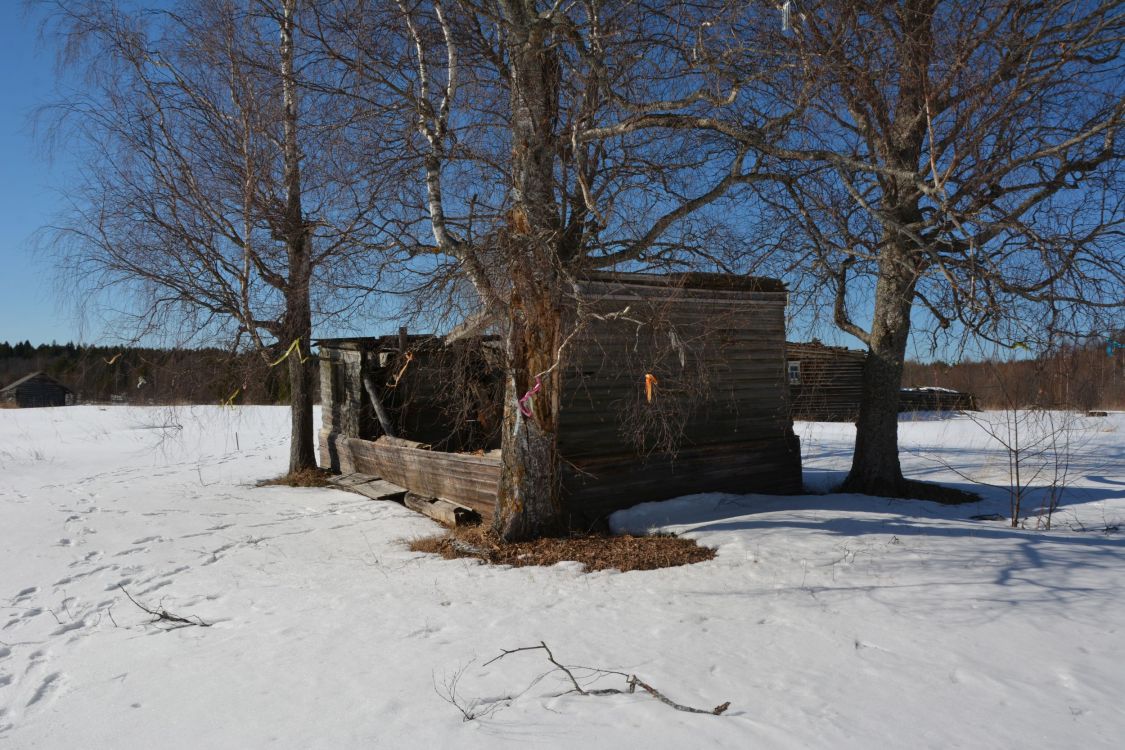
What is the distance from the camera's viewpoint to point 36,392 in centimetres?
4591

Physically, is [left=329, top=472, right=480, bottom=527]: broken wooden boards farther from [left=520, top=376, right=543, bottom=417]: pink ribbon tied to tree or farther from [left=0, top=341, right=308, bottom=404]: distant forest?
[left=520, top=376, right=543, bottom=417]: pink ribbon tied to tree

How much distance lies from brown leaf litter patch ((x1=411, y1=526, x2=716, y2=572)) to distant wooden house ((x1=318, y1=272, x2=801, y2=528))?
0.76m

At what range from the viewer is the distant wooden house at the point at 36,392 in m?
43.7

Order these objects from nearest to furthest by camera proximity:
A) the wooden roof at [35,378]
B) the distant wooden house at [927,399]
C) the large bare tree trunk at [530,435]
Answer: the large bare tree trunk at [530,435] → the distant wooden house at [927,399] → the wooden roof at [35,378]

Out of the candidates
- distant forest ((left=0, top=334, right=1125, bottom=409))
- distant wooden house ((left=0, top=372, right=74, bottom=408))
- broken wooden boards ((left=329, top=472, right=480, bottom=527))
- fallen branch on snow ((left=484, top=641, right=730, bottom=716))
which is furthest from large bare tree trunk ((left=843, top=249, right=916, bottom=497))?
distant wooden house ((left=0, top=372, right=74, bottom=408))

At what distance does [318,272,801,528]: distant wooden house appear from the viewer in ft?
26.8

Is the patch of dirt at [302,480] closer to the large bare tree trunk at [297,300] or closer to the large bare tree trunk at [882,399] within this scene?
the large bare tree trunk at [297,300]

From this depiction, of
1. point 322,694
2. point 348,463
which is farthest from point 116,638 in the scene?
point 348,463

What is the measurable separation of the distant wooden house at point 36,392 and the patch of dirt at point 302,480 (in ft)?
123

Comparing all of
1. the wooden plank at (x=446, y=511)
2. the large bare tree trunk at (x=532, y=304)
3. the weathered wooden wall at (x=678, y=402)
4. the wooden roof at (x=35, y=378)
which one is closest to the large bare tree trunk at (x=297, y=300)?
the wooden plank at (x=446, y=511)

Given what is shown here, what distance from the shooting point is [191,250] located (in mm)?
11180

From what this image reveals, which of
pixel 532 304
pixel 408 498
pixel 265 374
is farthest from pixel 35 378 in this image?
pixel 532 304

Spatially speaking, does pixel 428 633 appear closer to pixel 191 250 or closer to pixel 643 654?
pixel 643 654

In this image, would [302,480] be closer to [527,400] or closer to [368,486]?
[368,486]
